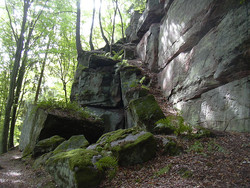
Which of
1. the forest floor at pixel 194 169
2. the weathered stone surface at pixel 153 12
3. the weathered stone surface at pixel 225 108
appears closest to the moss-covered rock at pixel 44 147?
the forest floor at pixel 194 169

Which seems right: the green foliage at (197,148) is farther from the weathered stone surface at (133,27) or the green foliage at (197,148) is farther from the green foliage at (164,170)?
the weathered stone surface at (133,27)

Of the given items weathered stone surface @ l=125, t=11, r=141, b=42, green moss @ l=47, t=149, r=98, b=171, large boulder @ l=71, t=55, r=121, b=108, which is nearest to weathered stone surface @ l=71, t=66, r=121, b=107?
large boulder @ l=71, t=55, r=121, b=108

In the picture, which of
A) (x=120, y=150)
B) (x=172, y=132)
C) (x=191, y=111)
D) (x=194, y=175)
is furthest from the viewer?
(x=191, y=111)

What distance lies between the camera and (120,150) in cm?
→ 485

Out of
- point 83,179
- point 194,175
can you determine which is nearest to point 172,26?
point 194,175

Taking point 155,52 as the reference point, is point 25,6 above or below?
above

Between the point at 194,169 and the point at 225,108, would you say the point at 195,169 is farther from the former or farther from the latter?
the point at 225,108

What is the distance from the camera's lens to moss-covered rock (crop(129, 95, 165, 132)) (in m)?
6.93

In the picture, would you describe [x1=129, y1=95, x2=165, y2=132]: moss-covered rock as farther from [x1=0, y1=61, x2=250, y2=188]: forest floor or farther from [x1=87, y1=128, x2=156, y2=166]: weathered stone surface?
[x1=87, y1=128, x2=156, y2=166]: weathered stone surface

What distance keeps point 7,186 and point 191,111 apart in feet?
23.8

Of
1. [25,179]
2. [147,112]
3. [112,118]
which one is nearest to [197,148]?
[147,112]

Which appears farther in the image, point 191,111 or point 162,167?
point 191,111

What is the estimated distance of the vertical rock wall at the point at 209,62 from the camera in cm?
543

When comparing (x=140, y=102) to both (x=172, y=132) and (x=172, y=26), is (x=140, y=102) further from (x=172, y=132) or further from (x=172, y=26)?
(x=172, y=26)
